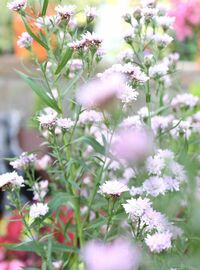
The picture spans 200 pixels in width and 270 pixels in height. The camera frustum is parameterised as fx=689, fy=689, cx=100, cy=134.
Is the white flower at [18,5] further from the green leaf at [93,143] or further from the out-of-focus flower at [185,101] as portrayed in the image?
the out-of-focus flower at [185,101]

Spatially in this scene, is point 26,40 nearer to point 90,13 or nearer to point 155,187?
point 90,13

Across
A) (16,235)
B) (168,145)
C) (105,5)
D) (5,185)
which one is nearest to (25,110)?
(105,5)

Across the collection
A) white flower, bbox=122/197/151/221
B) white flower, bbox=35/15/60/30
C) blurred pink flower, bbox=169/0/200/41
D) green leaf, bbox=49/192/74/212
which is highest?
white flower, bbox=35/15/60/30

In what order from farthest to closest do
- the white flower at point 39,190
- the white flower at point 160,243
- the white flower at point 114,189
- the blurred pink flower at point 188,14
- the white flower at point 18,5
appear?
the blurred pink flower at point 188,14, the white flower at point 39,190, the white flower at point 18,5, the white flower at point 114,189, the white flower at point 160,243

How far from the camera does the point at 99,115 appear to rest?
921 mm

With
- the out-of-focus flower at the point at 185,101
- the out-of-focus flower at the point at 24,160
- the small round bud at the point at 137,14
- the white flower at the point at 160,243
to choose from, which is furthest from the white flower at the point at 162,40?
the white flower at the point at 160,243

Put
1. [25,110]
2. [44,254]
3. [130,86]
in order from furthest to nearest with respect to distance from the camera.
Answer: [25,110] < [44,254] < [130,86]

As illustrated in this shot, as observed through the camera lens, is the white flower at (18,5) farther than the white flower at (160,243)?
Yes

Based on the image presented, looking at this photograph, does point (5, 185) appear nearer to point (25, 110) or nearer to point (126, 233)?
point (126, 233)

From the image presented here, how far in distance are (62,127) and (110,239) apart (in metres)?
0.16

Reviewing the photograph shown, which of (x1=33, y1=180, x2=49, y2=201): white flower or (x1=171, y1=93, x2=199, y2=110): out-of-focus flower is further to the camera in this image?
(x1=171, y1=93, x2=199, y2=110): out-of-focus flower

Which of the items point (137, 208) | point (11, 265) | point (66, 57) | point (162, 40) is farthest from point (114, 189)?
point (11, 265)

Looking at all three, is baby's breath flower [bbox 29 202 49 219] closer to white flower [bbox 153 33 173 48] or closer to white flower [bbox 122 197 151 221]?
white flower [bbox 122 197 151 221]

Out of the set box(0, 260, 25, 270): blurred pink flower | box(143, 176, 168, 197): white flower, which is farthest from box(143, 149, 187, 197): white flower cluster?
box(0, 260, 25, 270): blurred pink flower
